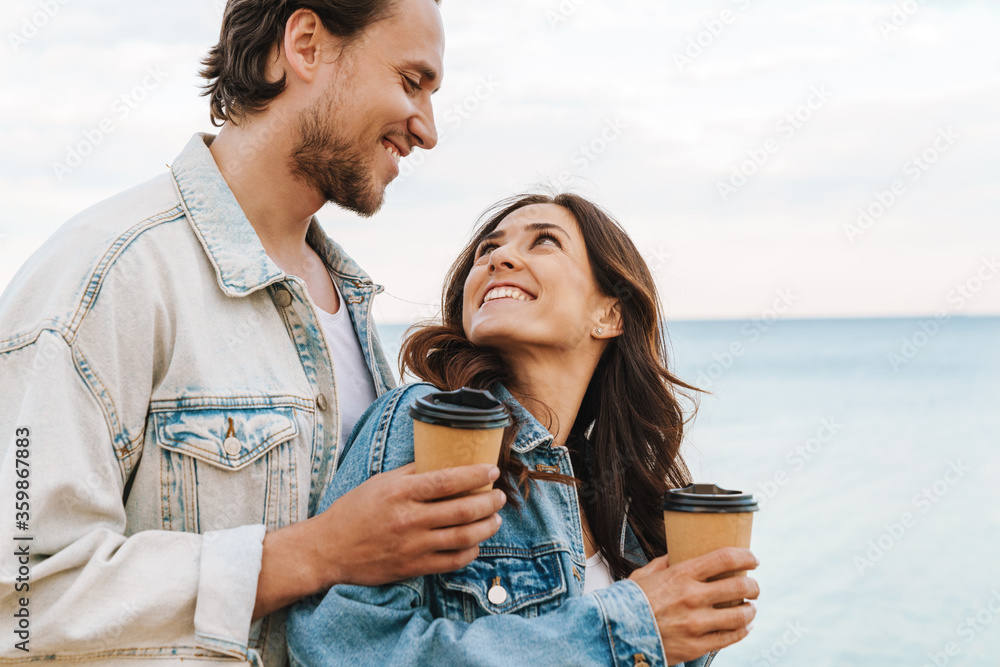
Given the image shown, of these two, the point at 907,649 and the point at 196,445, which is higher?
the point at 196,445

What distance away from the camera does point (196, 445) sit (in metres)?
2.60

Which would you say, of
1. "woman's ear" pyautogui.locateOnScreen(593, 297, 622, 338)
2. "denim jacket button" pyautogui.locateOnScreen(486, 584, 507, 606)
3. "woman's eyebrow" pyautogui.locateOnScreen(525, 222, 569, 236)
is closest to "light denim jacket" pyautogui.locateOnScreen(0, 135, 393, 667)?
"denim jacket button" pyautogui.locateOnScreen(486, 584, 507, 606)

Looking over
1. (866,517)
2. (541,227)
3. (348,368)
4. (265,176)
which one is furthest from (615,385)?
(866,517)

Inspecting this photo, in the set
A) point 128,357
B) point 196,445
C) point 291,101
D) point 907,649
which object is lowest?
point 907,649

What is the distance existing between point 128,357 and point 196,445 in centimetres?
33

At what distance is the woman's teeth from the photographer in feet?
10.7

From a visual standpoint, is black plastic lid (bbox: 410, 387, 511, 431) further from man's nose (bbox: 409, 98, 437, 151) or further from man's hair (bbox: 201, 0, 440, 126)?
man's hair (bbox: 201, 0, 440, 126)

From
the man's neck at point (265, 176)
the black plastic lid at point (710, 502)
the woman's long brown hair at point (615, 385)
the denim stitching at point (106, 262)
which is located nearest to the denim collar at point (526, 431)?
the woman's long brown hair at point (615, 385)

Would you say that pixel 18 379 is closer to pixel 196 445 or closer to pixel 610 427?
pixel 196 445

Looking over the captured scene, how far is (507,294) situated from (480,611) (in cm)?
121

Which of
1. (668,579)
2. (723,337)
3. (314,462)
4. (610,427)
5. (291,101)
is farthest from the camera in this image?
(723,337)

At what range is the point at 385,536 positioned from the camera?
7.43 feet

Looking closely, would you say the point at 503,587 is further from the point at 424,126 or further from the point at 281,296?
the point at 424,126

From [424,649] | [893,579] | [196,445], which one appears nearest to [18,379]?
[196,445]
